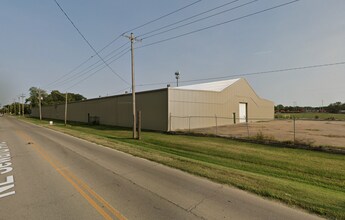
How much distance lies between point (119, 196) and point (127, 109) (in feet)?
86.6

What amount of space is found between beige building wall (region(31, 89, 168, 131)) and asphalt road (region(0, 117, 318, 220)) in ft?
55.2

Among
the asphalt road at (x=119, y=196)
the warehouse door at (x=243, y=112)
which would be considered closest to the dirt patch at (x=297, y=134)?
the asphalt road at (x=119, y=196)

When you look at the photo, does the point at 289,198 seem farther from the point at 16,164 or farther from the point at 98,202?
the point at 16,164

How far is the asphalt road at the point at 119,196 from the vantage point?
14.5ft

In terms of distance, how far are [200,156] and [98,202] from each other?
6.94 metres

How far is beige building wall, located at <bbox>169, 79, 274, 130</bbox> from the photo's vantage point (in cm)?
2484

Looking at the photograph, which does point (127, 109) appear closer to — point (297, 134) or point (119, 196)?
point (297, 134)

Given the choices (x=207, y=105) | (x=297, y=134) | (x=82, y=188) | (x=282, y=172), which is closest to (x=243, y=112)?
(x=207, y=105)

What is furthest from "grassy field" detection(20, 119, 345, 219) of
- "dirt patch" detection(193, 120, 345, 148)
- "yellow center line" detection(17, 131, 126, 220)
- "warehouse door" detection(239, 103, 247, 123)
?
"warehouse door" detection(239, 103, 247, 123)

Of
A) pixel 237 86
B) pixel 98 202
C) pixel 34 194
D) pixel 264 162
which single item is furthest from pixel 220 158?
pixel 237 86

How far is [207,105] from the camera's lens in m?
28.4

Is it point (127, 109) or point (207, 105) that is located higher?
point (207, 105)

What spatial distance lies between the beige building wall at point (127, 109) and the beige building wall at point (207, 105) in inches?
49.0

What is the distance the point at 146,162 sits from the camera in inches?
360
